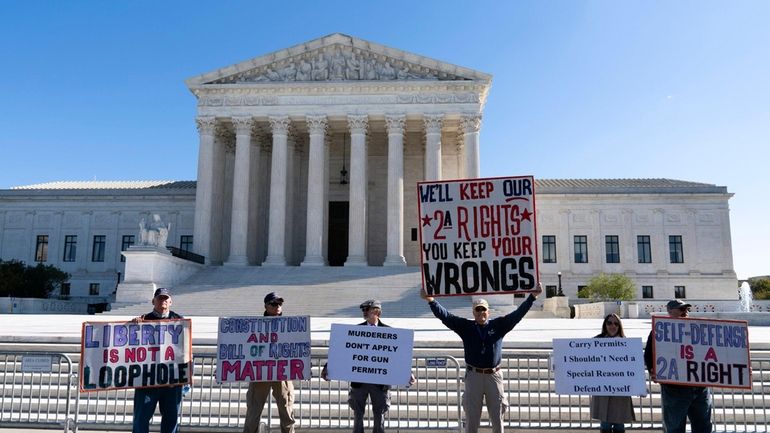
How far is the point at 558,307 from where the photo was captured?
3466 cm

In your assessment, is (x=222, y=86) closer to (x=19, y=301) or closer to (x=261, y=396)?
(x=19, y=301)

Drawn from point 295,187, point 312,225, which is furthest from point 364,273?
point 295,187

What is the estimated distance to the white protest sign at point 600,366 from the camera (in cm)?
782

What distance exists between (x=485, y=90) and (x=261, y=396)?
3655 centimetres

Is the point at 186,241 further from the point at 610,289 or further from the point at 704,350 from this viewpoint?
the point at 704,350

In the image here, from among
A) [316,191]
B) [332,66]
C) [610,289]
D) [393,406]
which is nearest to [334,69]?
[332,66]

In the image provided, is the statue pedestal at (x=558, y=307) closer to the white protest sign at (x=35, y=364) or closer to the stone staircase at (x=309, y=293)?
the stone staircase at (x=309, y=293)

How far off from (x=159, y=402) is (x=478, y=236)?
4.73 m

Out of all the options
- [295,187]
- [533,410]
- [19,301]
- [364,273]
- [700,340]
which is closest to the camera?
[700,340]

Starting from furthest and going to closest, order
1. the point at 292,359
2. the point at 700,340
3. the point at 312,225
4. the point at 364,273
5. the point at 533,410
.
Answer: the point at 312,225, the point at 364,273, the point at 533,410, the point at 292,359, the point at 700,340

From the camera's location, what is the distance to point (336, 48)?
42125mm

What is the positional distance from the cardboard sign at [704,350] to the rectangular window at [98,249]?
51206 mm

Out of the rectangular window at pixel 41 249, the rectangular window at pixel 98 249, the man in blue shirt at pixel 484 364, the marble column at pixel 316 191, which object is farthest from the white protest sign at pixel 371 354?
the rectangular window at pixel 41 249

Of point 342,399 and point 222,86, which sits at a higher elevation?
point 222,86
